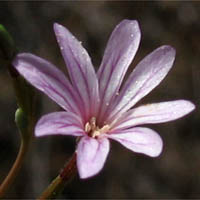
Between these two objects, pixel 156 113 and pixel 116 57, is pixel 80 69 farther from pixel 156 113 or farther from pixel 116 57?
pixel 156 113

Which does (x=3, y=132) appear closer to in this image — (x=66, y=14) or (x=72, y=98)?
(x=66, y=14)

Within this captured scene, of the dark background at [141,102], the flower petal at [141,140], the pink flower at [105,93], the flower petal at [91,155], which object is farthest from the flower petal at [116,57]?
the dark background at [141,102]

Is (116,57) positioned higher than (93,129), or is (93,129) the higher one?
(116,57)

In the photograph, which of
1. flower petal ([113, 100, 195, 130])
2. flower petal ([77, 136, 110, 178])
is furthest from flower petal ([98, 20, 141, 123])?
flower petal ([77, 136, 110, 178])

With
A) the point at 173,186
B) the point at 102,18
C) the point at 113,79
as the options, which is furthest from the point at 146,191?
the point at 113,79

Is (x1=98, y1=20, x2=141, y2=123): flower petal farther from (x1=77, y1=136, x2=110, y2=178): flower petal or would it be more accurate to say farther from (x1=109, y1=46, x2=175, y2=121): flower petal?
(x1=77, y1=136, x2=110, y2=178): flower petal

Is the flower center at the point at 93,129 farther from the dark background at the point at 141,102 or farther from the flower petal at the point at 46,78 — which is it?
the dark background at the point at 141,102

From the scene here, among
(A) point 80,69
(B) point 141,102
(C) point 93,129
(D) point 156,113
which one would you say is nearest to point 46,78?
(A) point 80,69
